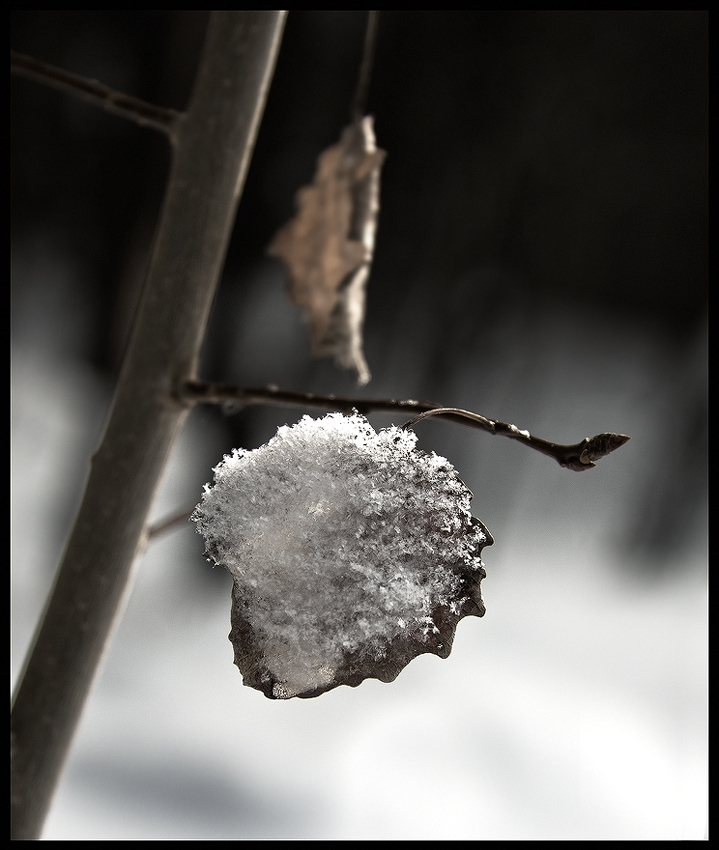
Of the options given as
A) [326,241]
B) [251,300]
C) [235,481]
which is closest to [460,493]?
[235,481]

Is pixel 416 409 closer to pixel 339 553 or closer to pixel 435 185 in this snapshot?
pixel 339 553

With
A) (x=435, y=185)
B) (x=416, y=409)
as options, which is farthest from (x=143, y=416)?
(x=435, y=185)

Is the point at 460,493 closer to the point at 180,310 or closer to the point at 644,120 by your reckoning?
the point at 180,310

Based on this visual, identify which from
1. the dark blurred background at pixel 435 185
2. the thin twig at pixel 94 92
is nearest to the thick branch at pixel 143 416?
the thin twig at pixel 94 92

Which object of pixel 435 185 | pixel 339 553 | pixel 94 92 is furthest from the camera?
pixel 435 185

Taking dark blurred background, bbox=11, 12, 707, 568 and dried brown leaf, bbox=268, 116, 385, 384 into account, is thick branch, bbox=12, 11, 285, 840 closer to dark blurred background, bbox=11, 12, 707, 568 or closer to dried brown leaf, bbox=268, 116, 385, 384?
dried brown leaf, bbox=268, 116, 385, 384
